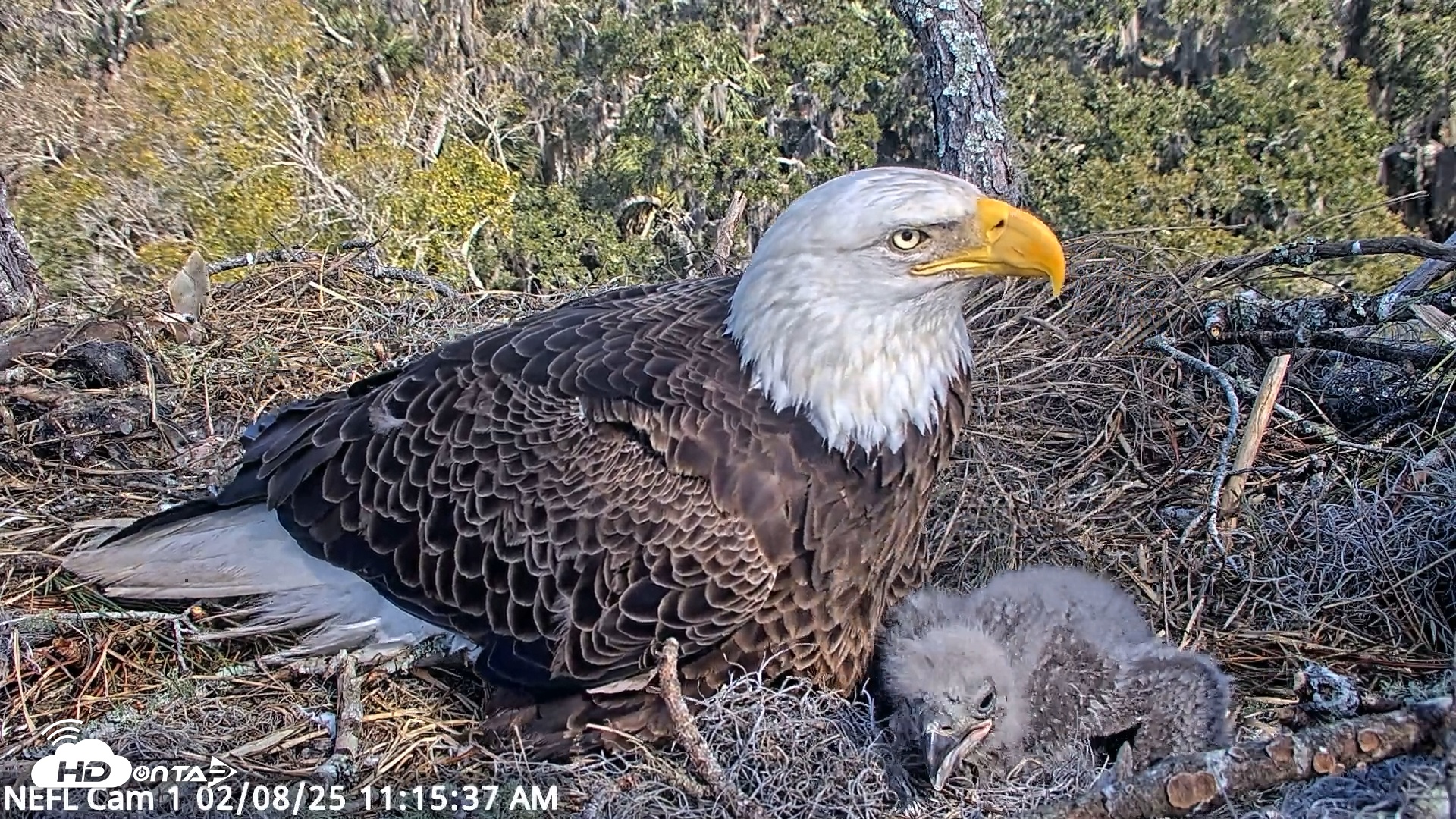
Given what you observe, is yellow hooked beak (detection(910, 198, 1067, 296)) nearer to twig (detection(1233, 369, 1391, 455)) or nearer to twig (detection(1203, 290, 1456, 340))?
A: twig (detection(1233, 369, 1391, 455))

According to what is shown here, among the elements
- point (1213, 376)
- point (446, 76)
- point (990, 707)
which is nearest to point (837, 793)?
point (990, 707)

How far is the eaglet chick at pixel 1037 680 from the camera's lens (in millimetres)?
2674

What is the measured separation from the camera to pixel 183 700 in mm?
2971

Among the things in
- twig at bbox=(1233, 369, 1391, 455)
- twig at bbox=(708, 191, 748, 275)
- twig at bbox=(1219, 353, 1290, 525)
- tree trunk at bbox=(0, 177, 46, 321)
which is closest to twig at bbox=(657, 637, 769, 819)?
twig at bbox=(1219, 353, 1290, 525)

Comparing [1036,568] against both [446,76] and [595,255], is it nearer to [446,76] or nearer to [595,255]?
[595,255]

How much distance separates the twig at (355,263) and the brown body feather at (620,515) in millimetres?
2026

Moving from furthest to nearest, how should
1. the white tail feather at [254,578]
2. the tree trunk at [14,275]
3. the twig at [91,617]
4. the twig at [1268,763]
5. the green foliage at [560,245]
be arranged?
the green foliage at [560,245] → the tree trunk at [14,275] → the white tail feather at [254,578] → the twig at [91,617] → the twig at [1268,763]

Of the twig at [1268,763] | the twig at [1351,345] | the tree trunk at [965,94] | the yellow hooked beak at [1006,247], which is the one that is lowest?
the twig at [1268,763]

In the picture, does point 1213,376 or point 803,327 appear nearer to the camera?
point 803,327

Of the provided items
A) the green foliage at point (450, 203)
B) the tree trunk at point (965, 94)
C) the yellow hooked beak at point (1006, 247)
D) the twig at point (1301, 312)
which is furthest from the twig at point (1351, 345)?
the green foliage at point (450, 203)

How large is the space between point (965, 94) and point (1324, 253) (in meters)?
2.31

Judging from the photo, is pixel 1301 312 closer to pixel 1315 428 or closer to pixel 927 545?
pixel 1315 428

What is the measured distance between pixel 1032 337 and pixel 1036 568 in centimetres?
133

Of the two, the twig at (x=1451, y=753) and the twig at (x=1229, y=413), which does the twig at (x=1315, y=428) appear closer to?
the twig at (x=1229, y=413)
